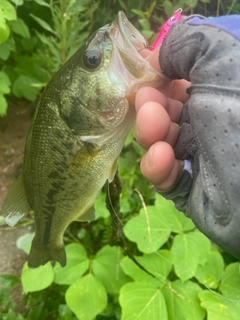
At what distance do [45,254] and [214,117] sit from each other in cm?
84

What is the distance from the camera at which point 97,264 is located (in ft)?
5.35

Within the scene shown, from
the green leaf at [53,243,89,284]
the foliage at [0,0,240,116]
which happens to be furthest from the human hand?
the foliage at [0,0,240,116]

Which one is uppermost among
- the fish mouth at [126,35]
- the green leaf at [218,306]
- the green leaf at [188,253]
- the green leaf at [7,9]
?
the fish mouth at [126,35]

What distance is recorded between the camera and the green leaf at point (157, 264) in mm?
1480

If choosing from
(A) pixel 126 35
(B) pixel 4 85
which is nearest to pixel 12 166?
(B) pixel 4 85

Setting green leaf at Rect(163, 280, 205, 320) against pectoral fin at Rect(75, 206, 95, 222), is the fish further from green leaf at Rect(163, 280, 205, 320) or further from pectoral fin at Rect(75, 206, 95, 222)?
green leaf at Rect(163, 280, 205, 320)

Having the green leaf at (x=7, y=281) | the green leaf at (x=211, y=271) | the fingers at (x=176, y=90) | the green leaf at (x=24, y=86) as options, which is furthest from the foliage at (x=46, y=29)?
the green leaf at (x=211, y=271)

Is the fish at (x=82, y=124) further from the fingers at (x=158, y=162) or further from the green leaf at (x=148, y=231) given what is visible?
the green leaf at (x=148, y=231)

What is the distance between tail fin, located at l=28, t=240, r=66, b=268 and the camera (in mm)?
1358

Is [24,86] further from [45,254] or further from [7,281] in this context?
[45,254]

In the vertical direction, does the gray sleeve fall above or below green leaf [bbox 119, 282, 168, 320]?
above

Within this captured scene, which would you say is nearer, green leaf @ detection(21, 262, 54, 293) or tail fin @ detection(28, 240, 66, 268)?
tail fin @ detection(28, 240, 66, 268)

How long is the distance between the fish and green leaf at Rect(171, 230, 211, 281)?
0.44m

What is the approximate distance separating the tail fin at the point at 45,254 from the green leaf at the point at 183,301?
39 centimetres
